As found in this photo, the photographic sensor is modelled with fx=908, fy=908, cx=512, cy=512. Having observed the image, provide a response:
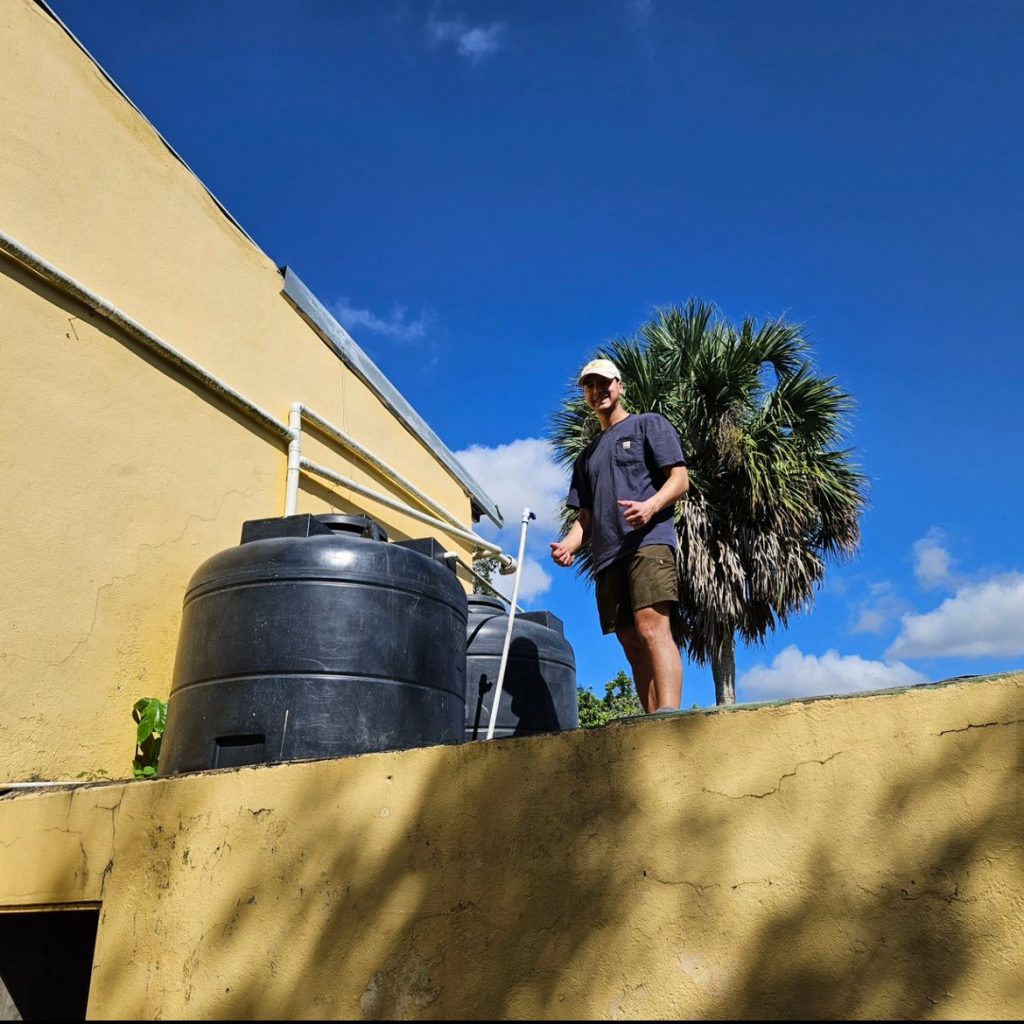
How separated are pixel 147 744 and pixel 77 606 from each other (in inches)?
27.1

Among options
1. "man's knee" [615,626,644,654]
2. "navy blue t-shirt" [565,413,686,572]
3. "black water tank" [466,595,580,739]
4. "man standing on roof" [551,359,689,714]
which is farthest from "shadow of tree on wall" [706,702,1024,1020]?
"black water tank" [466,595,580,739]

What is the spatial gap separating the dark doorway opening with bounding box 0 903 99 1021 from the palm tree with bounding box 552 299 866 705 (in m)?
8.51

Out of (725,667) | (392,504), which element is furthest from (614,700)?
(392,504)

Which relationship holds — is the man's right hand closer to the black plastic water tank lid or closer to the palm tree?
the black plastic water tank lid

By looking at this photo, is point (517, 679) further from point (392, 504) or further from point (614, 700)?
point (614, 700)

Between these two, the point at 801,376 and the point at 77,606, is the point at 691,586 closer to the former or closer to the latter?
the point at 801,376

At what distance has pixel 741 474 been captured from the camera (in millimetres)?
11312

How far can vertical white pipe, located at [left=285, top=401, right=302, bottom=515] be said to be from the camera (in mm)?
5441

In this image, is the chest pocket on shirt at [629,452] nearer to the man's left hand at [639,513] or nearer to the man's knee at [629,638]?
the man's left hand at [639,513]

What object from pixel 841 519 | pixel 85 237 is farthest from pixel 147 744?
pixel 841 519

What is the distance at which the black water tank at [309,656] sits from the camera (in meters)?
3.08

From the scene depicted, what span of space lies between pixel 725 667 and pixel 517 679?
23.9ft

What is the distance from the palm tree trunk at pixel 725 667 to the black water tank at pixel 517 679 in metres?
6.99

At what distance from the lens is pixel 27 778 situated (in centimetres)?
352
